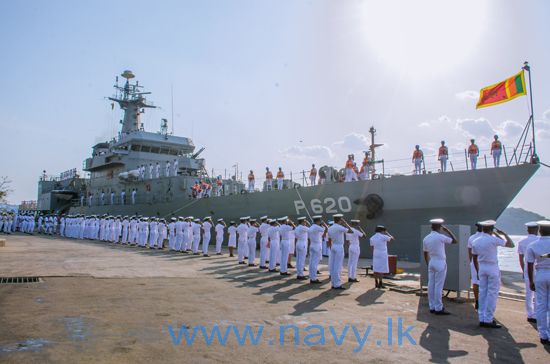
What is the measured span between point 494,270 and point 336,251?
351cm

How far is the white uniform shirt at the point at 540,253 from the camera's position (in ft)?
15.7

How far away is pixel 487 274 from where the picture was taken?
5590mm

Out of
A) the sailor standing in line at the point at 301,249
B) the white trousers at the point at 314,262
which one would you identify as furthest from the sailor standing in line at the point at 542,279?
the sailor standing in line at the point at 301,249

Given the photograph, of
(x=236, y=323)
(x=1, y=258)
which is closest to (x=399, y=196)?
(x=236, y=323)

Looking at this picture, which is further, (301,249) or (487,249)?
(301,249)

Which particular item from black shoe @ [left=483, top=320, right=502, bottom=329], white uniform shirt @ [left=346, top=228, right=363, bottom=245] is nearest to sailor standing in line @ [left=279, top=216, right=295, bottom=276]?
white uniform shirt @ [left=346, top=228, right=363, bottom=245]

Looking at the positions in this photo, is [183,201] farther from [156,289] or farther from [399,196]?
[156,289]

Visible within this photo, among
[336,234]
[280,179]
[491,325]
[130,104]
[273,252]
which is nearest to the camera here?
[491,325]

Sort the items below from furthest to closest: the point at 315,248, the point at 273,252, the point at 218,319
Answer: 1. the point at 273,252
2. the point at 315,248
3. the point at 218,319

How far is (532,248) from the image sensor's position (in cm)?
489

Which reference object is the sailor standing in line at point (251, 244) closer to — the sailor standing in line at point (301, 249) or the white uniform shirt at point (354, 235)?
the sailor standing in line at point (301, 249)

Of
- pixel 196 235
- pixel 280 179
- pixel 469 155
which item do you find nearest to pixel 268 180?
pixel 280 179

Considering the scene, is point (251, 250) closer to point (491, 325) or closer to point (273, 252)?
point (273, 252)

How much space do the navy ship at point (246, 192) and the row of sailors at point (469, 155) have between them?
0.37 meters
